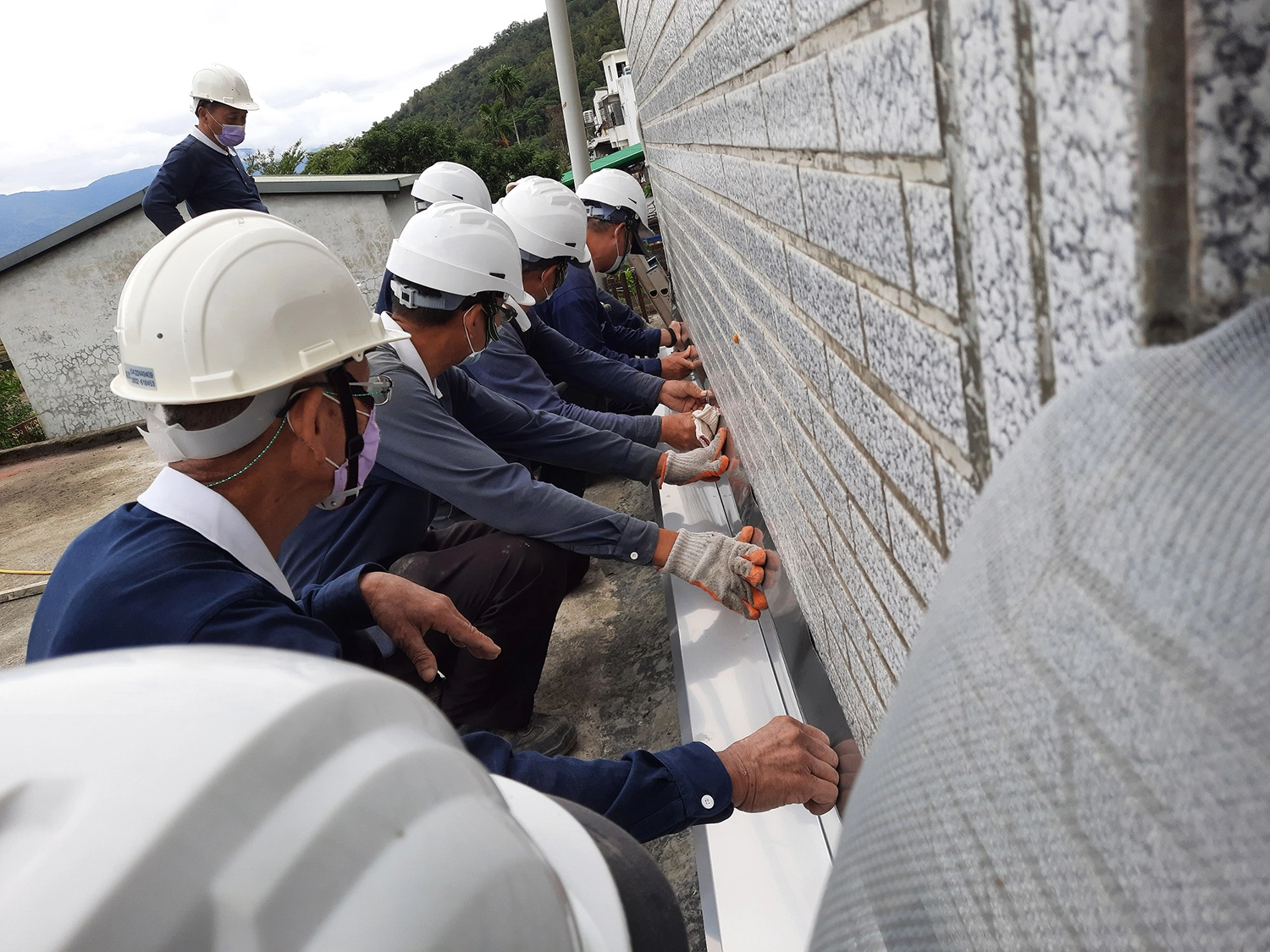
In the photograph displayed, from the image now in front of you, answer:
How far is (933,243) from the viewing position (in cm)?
82

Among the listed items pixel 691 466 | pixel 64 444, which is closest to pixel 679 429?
pixel 691 466

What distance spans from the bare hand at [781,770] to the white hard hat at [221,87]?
674cm

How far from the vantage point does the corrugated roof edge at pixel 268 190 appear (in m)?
13.3

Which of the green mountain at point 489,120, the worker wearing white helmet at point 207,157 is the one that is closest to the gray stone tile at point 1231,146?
the worker wearing white helmet at point 207,157

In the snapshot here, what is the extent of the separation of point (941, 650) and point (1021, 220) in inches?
13.2

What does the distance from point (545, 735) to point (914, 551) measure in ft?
7.86

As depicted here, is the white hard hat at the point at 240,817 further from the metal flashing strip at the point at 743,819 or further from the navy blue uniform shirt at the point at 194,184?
the navy blue uniform shirt at the point at 194,184

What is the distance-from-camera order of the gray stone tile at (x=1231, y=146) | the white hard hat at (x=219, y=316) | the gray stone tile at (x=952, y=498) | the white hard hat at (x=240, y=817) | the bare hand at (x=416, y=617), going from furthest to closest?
the bare hand at (x=416, y=617) → the white hard hat at (x=219, y=316) → the gray stone tile at (x=952, y=498) → the white hard hat at (x=240, y=817) → the gray stone tile at (x=1231, y=146)

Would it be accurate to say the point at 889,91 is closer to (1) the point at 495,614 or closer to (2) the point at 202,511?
(2) the point at 202,511

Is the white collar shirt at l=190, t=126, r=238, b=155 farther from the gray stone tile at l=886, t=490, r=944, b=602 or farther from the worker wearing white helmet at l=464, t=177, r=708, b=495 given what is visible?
the gray stone tile at l=886, t=490, r=944, b=602

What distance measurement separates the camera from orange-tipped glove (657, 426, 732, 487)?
387cm

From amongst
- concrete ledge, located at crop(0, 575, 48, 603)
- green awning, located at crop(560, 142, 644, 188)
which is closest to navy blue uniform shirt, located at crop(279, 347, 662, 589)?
concrete ledge, located at crop(0, 575, 48, 603)

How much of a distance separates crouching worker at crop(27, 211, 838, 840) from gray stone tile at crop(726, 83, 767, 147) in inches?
40.3

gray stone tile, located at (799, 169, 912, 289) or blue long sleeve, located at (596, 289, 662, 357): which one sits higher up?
gray stone tile, located at (799, 169, 912, 289)
